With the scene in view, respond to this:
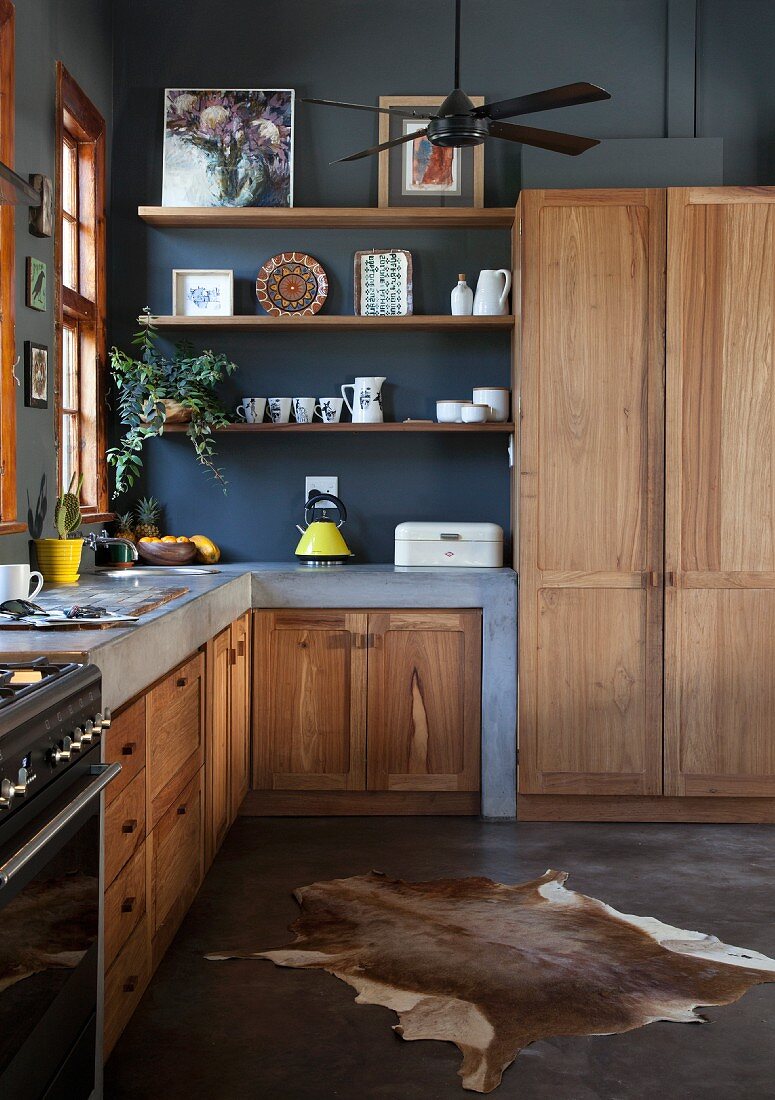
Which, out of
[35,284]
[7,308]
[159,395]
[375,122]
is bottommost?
[159,395]

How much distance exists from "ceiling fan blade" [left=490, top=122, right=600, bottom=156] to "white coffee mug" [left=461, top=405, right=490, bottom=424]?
1.20m

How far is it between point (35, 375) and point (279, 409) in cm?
121

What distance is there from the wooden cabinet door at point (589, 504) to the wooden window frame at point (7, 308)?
1.73m

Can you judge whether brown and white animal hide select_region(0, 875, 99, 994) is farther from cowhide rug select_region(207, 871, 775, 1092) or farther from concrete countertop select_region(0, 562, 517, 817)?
concrete countertop select_region(0, 562, 517, 817)

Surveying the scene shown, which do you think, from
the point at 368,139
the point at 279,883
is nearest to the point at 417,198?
the point at 368,139

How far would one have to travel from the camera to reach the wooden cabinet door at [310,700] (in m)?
4.06

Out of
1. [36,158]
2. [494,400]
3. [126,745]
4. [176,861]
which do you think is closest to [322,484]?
[494,400]

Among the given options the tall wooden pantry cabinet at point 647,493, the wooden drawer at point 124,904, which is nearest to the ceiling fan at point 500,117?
the tall wooden pantry cabinet at point 647,493

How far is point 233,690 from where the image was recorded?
3.68m

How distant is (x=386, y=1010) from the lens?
102 inches

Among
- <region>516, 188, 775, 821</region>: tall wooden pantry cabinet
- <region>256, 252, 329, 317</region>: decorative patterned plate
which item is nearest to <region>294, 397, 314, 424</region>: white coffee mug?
<region>256, 252, 329, 317</region>: decorative patterned plate

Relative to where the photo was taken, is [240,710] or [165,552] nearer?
[240,710]

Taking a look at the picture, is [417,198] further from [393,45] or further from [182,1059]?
[182,1059]

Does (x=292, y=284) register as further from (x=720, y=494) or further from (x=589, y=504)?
(x=720, y=494)
